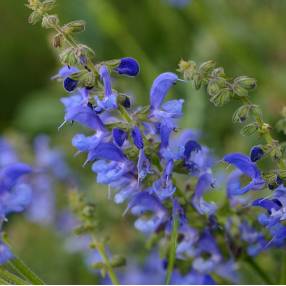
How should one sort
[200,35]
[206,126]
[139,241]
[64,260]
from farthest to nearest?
[200,35]
[206,126]
[64,260]
[139,241]

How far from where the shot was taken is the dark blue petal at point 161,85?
1343 millimetres

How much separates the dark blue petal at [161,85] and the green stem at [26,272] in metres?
0.35

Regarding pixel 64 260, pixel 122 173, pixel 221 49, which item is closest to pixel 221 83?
pixel 122 173

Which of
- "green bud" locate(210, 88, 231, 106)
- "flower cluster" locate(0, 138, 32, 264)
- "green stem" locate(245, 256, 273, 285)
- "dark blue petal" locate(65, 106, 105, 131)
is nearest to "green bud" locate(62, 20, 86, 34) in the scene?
"dark blue petal" locate(65, 106, 105, 131)

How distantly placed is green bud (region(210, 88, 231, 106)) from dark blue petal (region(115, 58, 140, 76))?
0.17m

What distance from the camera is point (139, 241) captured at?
8.80 feet

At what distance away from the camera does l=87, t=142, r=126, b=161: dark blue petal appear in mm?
1288

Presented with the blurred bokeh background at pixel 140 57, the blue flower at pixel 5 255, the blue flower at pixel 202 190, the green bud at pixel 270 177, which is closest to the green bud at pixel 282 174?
the green bud at pixel 270 177

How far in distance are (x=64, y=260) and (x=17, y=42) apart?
1571 mm

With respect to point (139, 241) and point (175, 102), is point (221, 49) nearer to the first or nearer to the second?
→ point (139, 241)

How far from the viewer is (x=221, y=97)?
45.9 inches

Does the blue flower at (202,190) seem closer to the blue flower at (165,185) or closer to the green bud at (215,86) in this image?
the blue flower at (165,185)

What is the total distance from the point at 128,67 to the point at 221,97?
0.62ft

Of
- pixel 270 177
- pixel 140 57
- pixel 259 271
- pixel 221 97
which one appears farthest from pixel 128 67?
pixel 140 57
